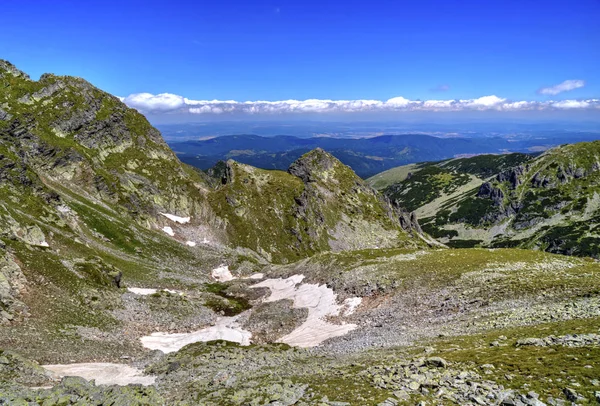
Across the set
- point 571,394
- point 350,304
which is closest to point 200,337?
point 350,304

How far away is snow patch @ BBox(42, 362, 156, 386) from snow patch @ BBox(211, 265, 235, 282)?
2539 inches

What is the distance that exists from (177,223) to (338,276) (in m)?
83.2

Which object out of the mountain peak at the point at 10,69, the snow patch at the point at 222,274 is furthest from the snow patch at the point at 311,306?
the mountain peak at the point at 10,69

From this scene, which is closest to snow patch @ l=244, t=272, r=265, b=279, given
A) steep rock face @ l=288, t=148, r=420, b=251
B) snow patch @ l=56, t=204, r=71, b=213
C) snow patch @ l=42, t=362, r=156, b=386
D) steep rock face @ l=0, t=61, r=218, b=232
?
steep rock face @ l=0, t=61, r=218, b=232

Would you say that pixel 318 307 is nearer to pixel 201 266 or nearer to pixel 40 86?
pixel 201 266

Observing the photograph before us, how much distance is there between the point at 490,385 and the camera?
2119 cm

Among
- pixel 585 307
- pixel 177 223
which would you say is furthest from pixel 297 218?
pixel 585 307

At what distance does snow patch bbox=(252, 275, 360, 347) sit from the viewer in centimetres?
5344

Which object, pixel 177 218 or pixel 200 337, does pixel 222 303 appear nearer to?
pixel 200 337

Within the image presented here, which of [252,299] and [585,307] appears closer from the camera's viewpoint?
[585,307]

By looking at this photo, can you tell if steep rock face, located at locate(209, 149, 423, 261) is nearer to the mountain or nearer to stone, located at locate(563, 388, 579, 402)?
the mountain

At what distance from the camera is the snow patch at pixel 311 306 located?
53438 mm

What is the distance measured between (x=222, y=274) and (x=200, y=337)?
50.1m

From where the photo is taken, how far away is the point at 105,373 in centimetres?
4084
